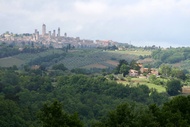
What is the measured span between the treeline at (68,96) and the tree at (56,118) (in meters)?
18.2

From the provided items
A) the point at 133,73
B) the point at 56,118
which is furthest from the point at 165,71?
the point at 56,118

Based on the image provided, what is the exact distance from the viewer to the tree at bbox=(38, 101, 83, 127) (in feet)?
71.7

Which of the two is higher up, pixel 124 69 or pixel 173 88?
pixel 124 69

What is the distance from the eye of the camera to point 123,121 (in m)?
24.1

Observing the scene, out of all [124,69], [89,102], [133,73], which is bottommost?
[89,102]

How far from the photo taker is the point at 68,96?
61.2 meters

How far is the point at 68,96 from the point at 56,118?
39.2 metres

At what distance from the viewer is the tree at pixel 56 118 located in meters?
21.8

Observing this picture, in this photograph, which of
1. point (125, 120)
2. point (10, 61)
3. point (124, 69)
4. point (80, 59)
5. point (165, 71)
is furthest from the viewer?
point (80, 59)

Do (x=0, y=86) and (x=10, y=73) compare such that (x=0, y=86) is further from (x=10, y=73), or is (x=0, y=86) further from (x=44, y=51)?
(x=44, y=51)

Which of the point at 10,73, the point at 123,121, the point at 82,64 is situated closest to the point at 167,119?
the point at 123,121

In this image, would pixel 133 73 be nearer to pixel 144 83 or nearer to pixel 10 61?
pixel 144 83

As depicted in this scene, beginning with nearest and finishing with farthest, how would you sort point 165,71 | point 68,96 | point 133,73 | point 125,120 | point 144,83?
point 125,120
point 68,96
point 144,83
point 133,73
point 165,71

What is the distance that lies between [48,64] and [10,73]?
49.1 metres
